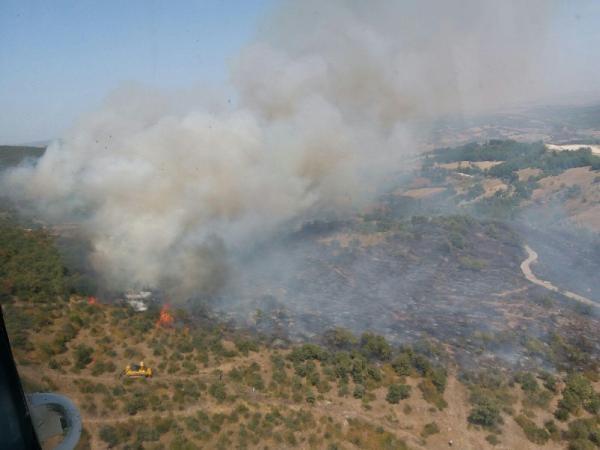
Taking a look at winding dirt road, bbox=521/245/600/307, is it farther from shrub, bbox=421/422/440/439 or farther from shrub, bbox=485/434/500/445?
shrub, bbox=421/422/440/439

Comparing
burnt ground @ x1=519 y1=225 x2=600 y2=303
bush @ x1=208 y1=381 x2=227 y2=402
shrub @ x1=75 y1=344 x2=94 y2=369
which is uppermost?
shrub @ x1=75 y1=344 x2=94 y2=369

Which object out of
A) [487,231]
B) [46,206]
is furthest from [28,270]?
[487,231]

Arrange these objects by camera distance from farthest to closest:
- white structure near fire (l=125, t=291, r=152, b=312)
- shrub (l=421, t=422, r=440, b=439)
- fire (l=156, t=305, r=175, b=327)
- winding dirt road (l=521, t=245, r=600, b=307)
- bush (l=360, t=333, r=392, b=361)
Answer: winding dirt road (l=521, t=245, r=600, b=307)
white structure near fire (l=125, t=291, r=152, b=312)
fire (l=156, t=305, r=175, b=327)
bush (l=360, t=333, r=392, b=361)
shrub (l=421, t=422, r=440, b=439)

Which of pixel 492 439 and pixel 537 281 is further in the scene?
pixel 537 281

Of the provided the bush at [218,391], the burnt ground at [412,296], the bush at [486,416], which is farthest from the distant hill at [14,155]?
the bush at [486,416]

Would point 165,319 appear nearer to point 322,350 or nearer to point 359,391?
point 322,350

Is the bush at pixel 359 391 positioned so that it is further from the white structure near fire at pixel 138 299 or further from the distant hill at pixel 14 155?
the distant hill at pixel 14 155

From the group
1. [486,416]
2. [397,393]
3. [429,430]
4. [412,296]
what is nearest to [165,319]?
[397,393]

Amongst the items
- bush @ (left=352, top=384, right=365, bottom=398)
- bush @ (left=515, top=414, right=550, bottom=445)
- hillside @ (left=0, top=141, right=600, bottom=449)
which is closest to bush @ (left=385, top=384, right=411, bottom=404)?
hillside @ (left=0, top=141, right=600, bottom=449)
